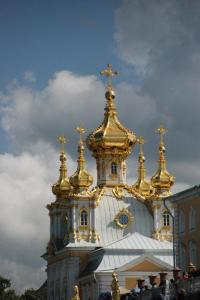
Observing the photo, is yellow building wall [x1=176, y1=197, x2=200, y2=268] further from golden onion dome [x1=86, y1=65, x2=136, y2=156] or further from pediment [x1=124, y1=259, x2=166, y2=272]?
golden onion dome [x1=86, y1=65, x2=136, y2=156]

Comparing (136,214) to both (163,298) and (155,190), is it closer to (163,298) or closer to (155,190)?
(155,190)

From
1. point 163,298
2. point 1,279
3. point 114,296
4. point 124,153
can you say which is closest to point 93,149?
point 124,153

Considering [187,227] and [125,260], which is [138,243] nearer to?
[125,260]

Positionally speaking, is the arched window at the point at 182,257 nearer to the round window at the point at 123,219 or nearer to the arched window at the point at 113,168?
the round window at the point at 123,219

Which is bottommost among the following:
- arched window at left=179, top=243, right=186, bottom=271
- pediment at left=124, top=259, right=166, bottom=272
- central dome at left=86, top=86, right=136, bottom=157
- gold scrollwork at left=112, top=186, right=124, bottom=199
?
arched window at left=179, top=243, right=186, bottom=271

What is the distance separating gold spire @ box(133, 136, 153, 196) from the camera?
97.9 m

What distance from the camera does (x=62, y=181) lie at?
100625 mm

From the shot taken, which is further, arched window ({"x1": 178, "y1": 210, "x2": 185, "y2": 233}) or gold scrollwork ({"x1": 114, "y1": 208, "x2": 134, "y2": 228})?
gold scrollwork ({"x1": 114, "y1": 208, "x2": 134, "y2": 228})

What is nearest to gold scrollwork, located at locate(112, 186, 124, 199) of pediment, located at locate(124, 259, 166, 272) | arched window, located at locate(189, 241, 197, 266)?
pediment, located at locate(124, 259, 166, 272)

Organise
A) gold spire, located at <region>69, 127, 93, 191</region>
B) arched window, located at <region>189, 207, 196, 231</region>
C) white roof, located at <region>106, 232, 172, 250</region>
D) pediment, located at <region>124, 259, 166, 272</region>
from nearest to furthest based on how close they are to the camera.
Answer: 1. arched window, located at <region>189, 207, 196, 231</region>
2. pediment, located at <region>124, 259, 166, 272</region>
3. white roof, located at <region>106, 232, 172, 250</region>
4. gold spire, located at <region>69, 127, 93, 191</region>

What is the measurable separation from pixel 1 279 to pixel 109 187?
16.9 metres

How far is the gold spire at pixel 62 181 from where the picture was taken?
100 meters

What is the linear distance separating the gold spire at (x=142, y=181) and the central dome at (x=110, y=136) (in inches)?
79.2

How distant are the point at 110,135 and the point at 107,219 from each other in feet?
28.2
